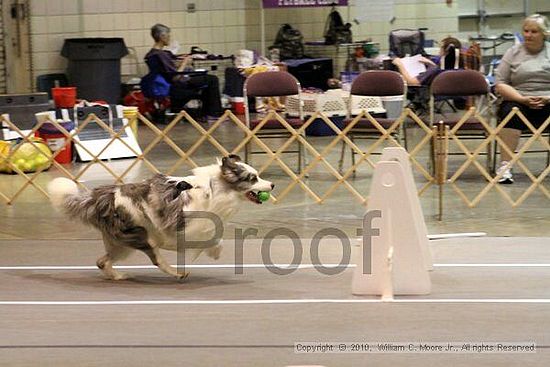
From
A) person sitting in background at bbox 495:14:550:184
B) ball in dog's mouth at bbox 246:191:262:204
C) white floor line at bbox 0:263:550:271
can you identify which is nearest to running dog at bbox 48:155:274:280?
ball in dog's mouth at bbox 246:191:262:204

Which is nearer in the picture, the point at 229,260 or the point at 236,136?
the point at 229,260

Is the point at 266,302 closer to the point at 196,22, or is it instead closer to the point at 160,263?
the point at 160,263

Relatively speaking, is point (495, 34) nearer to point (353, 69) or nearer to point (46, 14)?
point (353, 69)

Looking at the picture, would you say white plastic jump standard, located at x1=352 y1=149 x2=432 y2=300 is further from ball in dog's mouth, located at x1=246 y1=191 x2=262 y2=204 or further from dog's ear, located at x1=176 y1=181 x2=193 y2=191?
dog's ear, located at x1=176 y1=181 x2=193 y2=191

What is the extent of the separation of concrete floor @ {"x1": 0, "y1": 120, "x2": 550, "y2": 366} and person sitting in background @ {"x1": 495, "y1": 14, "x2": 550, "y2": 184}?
1.61 metres

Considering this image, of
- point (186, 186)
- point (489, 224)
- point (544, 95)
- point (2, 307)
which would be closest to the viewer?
point (2, 307)

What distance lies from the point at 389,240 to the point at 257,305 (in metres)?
0.76

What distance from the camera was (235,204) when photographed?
591 cm

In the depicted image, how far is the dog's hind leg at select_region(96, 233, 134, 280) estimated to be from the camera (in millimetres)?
5941

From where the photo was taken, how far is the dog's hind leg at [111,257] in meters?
5.94

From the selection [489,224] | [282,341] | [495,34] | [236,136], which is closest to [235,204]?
[282,341]

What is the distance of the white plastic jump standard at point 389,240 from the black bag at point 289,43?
10.5m

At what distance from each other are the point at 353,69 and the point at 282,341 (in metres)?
11.0

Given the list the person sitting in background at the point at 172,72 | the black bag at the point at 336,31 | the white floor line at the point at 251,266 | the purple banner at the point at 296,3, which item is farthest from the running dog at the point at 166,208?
the black bag at the point at 336,31
